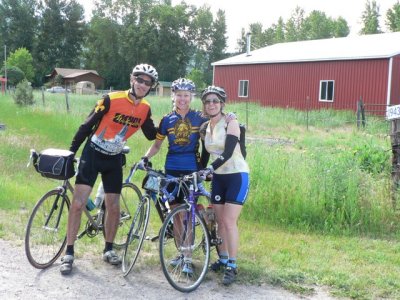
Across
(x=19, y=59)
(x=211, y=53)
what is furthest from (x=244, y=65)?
(x=211, y=53)

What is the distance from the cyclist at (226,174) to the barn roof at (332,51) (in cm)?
2226

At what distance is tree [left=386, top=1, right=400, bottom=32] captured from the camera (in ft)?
255

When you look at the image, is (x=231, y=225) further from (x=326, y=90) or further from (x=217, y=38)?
(x=217, y=38)

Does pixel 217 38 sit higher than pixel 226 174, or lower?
higher

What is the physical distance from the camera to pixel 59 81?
73375 mm

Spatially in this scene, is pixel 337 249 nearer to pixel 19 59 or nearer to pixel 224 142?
pixel 224 142

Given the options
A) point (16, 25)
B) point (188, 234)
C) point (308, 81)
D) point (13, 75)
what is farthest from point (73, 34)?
point (188, 234)

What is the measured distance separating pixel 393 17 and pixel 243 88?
57122 millimetres

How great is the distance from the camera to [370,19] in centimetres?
8762

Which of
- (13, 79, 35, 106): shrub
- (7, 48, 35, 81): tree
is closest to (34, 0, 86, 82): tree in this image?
(7, 48, 35, 81): tree

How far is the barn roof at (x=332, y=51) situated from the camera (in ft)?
87.2

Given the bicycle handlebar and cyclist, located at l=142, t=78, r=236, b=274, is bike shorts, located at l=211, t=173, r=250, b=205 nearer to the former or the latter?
the bicycle handlebar

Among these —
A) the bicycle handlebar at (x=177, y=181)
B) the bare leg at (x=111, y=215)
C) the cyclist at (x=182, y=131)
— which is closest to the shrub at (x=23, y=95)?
the bare leg at (x=111, y=215)

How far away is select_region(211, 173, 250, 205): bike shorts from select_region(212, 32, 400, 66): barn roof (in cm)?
2231
